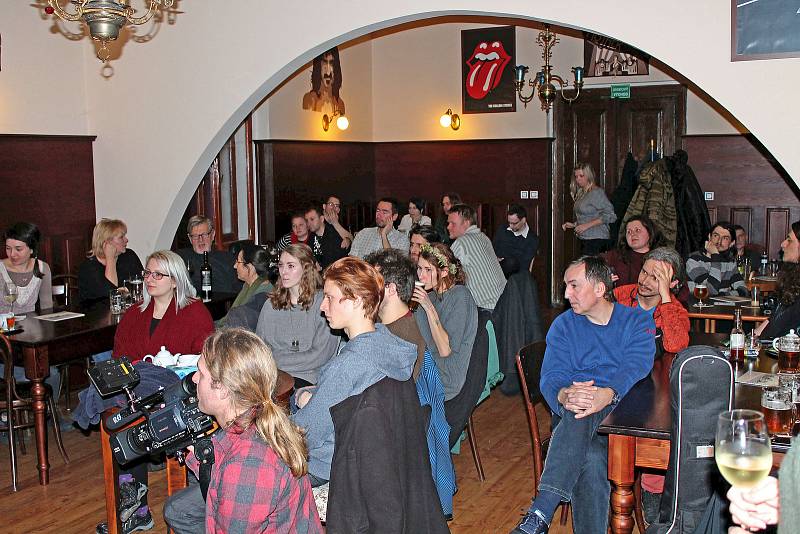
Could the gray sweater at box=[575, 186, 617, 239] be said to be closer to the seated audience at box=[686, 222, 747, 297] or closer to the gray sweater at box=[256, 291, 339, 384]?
the seated audience at box=[686, 222, 747, 297]

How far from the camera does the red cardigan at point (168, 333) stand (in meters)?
4.50

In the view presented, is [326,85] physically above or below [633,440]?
above

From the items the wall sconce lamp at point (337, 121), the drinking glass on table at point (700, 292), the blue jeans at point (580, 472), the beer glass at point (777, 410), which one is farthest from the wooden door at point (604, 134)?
the beer glass at point (777, 410)

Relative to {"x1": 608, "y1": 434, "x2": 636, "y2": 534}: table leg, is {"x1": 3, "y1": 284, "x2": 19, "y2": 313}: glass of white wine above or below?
above

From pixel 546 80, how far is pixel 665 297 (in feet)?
16.0

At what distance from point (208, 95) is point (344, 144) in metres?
3.83

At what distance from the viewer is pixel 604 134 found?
10016 millimetres

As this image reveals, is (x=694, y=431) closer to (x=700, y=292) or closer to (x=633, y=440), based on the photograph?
(x=633, y=440)

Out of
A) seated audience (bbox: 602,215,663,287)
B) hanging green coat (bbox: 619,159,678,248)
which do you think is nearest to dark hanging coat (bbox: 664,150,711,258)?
hanging green coat (bbox: 619,159,678,248)

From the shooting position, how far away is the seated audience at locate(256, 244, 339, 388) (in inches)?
180

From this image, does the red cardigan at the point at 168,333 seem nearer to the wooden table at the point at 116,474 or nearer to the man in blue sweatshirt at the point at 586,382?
the wooden table at the point at 116,474

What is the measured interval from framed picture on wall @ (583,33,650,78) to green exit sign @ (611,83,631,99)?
0.41 ft

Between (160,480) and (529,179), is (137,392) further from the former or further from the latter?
(529,179)

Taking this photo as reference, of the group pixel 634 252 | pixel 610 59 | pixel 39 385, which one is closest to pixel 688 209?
pixel 610 59
